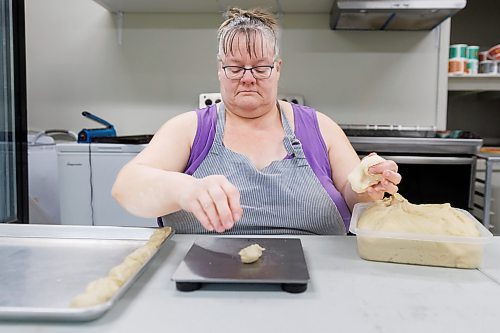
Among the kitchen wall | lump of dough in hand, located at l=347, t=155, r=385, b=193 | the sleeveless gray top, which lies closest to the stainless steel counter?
the kitchen wall

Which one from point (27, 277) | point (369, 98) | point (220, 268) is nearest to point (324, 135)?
point (220, 268)

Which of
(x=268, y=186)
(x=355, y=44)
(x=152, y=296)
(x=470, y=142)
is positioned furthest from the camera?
(x=355, y=44)

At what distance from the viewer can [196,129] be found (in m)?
1.06

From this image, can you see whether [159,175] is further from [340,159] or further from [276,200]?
[340,159]

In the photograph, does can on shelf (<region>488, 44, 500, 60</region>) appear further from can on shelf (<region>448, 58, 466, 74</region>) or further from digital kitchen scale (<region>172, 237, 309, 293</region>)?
digital kitchen scale (<region>172, 237, 309, 293</region>)

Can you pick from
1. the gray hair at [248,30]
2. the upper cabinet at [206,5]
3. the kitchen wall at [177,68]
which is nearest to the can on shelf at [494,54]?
the kitchen wall at [177,68]

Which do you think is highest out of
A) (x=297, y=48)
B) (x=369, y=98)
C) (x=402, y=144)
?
(x=297, y=48)

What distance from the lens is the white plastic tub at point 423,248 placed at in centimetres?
67

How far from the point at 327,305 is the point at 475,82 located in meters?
2.24

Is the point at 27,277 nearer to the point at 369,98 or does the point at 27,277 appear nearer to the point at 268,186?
the point at 268,186

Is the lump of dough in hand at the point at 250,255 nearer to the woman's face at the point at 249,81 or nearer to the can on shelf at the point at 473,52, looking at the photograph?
the woman's face at the point at 249,81

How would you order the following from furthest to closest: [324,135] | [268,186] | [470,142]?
[470,142]
[324,135]
[268,186]

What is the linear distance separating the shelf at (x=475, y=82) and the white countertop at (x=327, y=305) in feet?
Result: 6.42

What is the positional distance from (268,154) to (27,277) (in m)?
0.59
